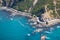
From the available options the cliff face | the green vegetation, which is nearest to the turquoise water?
the green vegetation

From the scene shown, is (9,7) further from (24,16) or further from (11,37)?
(11,37)

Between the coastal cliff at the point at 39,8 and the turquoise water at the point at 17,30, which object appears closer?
the turquoise water at the point at 17,30

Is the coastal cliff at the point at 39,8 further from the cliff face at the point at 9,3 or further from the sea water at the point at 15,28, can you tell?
the sea water at the point at 15,28

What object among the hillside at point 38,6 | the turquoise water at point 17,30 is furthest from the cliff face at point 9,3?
the turquoise water at point 17,30

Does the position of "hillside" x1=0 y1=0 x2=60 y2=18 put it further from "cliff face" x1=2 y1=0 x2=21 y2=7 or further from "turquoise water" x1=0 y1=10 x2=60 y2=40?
"turquoise water" x1=0 y1=10 x2=60 y2=40

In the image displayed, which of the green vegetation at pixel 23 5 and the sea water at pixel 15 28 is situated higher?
the green vegetation at pixel 23 5

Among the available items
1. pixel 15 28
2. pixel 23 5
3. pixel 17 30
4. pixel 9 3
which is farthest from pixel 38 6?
pixel 17 30

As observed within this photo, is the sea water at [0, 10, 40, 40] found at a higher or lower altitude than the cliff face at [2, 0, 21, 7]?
lower

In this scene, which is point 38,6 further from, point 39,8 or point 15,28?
point 15,28
